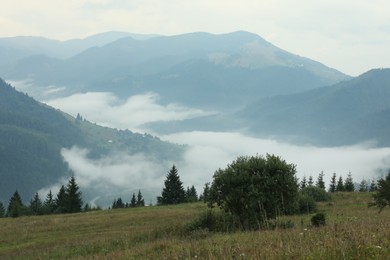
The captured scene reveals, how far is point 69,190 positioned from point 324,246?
90291 millimetres

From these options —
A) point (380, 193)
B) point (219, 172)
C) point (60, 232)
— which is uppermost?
point (219, 172)

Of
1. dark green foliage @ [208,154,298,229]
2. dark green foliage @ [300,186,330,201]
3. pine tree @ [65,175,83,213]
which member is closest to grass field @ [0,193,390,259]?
dark green foliage @ [208,154,298,229]

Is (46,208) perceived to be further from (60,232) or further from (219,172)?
(219,172)

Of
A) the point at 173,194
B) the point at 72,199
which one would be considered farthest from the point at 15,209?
the point at 173,194

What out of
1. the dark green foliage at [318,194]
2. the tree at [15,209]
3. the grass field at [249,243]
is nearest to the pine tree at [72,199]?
the tree at [15,209]

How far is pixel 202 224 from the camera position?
23547 mm

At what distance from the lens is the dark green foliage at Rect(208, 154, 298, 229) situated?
23344mm

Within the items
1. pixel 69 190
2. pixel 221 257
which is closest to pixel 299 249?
pixel 221 257

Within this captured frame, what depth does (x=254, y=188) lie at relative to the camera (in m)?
23.5

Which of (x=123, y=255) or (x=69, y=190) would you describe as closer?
(x=123, y=255)

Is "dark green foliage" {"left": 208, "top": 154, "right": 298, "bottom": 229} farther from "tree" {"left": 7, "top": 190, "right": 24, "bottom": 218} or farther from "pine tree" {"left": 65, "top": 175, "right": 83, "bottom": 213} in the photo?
"pine tree" {"left": 65, "top": 175, "right": 83, "bottom": 213}

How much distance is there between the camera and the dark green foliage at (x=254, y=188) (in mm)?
23344

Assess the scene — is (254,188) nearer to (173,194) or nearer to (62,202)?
(173,194)

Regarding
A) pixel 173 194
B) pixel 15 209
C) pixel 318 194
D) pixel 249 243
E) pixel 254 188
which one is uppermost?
pixel 173 194
